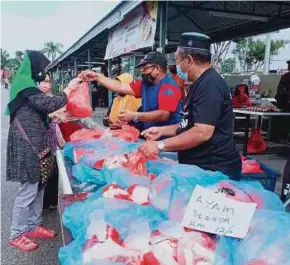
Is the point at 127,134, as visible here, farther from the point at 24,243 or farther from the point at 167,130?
the point at 24,243

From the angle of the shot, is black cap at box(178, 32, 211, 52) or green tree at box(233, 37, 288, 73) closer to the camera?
black cap at box(178, 32, 211, 52)

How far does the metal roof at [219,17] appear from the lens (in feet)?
20.4

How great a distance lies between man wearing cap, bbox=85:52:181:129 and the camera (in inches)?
130

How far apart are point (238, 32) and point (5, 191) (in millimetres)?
6635

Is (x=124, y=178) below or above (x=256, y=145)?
above

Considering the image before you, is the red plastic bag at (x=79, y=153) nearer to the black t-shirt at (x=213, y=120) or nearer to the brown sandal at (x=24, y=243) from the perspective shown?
the black t-shirt at (x=213, y=120)

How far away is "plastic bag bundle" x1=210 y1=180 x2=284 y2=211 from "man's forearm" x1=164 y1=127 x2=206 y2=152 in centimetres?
40

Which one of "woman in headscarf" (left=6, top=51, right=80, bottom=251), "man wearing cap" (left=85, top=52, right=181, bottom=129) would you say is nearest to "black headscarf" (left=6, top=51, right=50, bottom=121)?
"woman in headscarf" (left=6, top=51, right=80, bottom=251)

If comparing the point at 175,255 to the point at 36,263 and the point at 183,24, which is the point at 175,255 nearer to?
the point at 36,263

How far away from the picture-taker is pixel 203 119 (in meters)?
2.02

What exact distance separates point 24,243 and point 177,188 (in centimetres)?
252

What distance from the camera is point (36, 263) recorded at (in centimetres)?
331

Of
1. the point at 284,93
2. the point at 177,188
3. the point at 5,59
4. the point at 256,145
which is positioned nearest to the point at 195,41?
the point at 177,188

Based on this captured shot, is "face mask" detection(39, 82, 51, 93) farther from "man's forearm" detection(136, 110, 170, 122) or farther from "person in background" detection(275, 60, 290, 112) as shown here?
"person in background" detection(275, 60, 290, 112)
